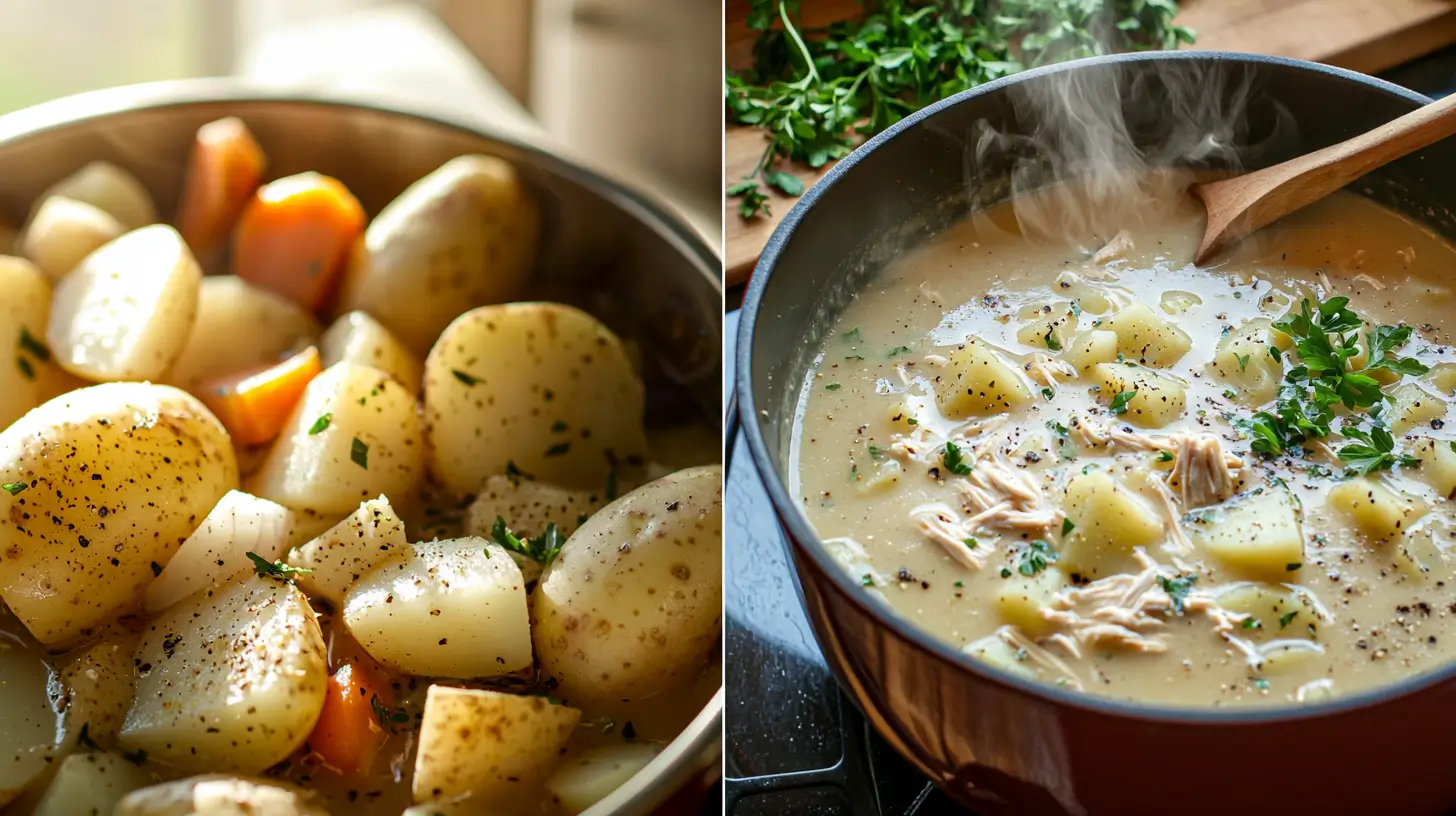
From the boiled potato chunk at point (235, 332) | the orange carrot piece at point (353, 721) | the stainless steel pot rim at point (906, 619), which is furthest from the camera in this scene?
the boiled potato chunk at point (235, 332)

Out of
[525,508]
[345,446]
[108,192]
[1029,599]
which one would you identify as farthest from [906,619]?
Answer: [108,192]

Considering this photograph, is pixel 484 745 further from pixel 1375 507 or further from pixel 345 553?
pixel 1375 507

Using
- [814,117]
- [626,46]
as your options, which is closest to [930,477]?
[814,117]

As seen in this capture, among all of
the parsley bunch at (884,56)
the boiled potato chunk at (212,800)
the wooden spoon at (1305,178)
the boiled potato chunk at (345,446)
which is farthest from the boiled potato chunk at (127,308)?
the wooden spoon at (1305,178)

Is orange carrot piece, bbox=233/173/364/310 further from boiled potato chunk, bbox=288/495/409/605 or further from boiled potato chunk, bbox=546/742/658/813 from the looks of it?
boiled potato chunk, bbox=546/742/658/813

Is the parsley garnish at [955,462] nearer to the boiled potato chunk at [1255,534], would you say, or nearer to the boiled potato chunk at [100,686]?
the boiled potato chunk at [1255,534]

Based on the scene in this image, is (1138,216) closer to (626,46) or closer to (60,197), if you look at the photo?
(626,46)
